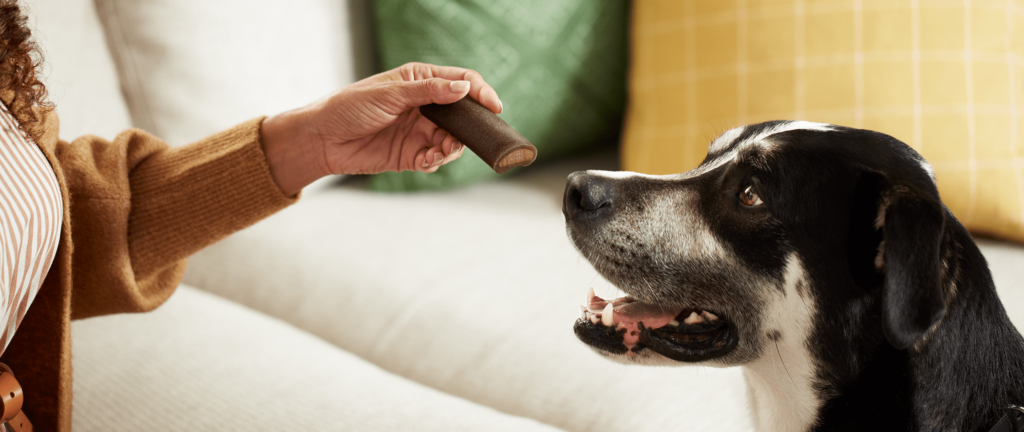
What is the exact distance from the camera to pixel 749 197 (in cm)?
107

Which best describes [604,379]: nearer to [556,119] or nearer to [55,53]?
[556,119]

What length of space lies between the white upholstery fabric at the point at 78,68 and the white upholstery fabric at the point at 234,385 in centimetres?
48

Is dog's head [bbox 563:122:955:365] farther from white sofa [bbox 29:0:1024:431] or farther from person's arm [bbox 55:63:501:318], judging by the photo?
person's arm [bbox 55:63:501:318]

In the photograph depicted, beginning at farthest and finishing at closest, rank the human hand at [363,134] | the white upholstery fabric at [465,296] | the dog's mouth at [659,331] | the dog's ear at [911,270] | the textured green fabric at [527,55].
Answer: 1. the textured green fabric at [527,55]
2. the white upholstery fabric at [465,296]
3. the human hand at [363,134]
4. the dog's mouth at [659,331]
5. the dog's ear at [911,270]

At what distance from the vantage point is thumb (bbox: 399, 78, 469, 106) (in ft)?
3.72

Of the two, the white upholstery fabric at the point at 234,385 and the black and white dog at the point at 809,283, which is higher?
the black and white dog at the point at 809,283

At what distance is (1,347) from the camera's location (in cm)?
99

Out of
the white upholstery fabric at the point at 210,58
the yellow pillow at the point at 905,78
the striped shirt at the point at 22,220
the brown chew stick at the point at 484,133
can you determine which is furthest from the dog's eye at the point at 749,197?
the white upholstery fabric at the point at 210,58

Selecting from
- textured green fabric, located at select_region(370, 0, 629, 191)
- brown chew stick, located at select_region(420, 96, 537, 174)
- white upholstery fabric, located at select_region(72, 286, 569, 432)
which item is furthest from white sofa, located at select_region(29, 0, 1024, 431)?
brown chew stick, located at select_region(420, 96, 537, 174)

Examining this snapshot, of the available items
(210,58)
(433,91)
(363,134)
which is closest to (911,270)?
(433,91)

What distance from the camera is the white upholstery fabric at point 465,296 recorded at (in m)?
1.32

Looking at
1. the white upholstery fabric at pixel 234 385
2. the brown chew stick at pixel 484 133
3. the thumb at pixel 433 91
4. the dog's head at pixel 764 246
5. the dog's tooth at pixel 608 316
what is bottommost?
the white upholstery fabric at pixel 234 385

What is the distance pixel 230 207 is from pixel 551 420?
0.70 metres

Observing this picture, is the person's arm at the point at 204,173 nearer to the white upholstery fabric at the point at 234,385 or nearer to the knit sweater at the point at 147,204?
the knit sweater at the point at 147,204
